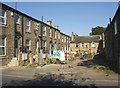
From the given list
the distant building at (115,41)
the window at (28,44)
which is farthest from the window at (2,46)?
the distant building at (115,41)

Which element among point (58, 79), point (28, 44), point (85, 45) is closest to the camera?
point (58, 79)

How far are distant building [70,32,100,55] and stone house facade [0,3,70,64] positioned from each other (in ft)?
108

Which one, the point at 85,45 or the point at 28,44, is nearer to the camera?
the point at 28,44

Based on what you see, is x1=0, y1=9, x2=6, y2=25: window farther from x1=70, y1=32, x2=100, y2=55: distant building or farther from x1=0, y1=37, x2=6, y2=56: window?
x1=70, y1=32, x2=100, y2=55: distant building

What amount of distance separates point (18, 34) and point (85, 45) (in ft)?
149

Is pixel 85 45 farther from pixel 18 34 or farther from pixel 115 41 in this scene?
pixel 115 41

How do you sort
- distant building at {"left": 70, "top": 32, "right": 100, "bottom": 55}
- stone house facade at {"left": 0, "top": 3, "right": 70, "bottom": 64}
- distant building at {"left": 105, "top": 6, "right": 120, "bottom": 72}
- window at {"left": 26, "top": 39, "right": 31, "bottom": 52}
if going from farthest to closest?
distant building at {"left": 70, "top": 32, "right": 100, "bottom": 55} < window at {"left": 26, "top": 39, "right": 31, "bottom": 52} < stone house facade at {"left": 0, "top": 3, "right": 70, "bottom": 64} < distant building at {"left": 105, "top": 6, "right": 120, "bottom": 72}

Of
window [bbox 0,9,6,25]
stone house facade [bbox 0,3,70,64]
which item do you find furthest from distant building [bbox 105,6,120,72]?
window [bbox 0,9,6,25]

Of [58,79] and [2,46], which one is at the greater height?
[2,46]

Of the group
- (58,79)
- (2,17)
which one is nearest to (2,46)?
(2,17)

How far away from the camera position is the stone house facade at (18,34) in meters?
23.2

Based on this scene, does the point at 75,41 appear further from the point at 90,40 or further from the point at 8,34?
the point at 8,34

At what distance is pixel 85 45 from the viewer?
69.8m

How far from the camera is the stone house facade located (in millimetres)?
23203
